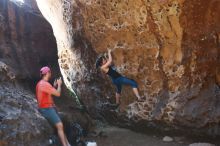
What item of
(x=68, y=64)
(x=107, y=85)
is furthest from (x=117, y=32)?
(x=68, y=64)

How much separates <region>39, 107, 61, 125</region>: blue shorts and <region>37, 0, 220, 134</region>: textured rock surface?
2308 millimetres

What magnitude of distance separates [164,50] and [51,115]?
10.4 ft

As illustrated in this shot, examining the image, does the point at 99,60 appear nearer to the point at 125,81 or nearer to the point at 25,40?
the point at 125,81

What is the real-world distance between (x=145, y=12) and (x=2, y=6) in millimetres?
4284

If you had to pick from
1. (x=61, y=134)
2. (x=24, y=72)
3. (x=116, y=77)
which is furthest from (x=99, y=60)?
(x=61, y=134)

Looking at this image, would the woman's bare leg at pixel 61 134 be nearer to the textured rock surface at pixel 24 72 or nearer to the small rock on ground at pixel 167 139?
the textured rock surface at pixel 24 72

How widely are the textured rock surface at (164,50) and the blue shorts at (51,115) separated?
231 centimetres

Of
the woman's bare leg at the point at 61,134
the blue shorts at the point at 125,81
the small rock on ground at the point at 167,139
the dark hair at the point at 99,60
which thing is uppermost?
the dark hair at the point at 99,60

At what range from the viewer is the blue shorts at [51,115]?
316 inches

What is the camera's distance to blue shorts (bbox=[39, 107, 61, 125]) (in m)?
8.02

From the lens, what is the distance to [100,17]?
31.1 feet

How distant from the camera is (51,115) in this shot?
8031 mm

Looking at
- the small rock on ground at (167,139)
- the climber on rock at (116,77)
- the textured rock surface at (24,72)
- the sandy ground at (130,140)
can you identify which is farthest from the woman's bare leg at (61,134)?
the small rock on ground at (167,139)

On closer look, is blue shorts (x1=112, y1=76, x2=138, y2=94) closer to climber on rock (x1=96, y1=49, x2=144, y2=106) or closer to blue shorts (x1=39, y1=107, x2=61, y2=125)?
climber on rock (x1=96, y1=49, x2=144, y2=106)
